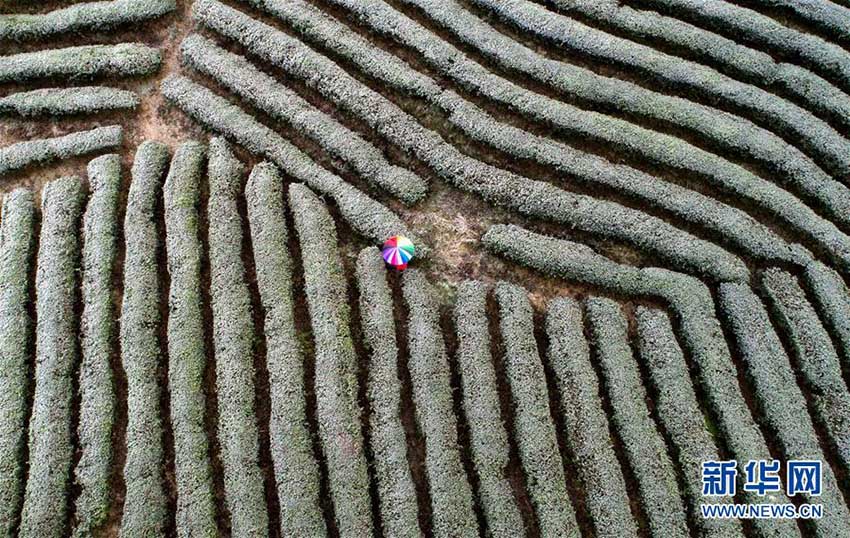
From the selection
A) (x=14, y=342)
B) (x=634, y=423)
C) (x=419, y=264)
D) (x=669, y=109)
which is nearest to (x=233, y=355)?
(x=419, y=264)

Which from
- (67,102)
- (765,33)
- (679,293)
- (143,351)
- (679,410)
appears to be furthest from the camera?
(765,33)

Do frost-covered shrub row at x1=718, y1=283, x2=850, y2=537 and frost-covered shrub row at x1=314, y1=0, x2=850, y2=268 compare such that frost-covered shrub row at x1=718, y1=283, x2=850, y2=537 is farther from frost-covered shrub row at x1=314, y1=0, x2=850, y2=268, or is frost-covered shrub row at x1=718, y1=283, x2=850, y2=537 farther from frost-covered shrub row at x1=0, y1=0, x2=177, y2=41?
frost-covered shrub row at x1=0, y1=0, x2=177, y2=41

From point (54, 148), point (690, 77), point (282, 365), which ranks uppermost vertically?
point (690, 77)

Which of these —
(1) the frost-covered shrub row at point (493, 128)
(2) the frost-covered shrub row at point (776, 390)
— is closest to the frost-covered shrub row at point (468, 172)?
(1) the frost-covered shrub row at point (493, 128)

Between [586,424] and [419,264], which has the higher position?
[419,264]

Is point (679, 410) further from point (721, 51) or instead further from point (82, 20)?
point (82, 20)

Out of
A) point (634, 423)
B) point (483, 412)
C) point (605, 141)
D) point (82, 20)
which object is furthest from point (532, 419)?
point (82, 20)

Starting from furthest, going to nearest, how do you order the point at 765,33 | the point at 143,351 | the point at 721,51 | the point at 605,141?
the point at 765,33 → the point at 721,51 → the point at 605,141 → the point at 143,351

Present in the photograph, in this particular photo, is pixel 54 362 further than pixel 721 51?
No
